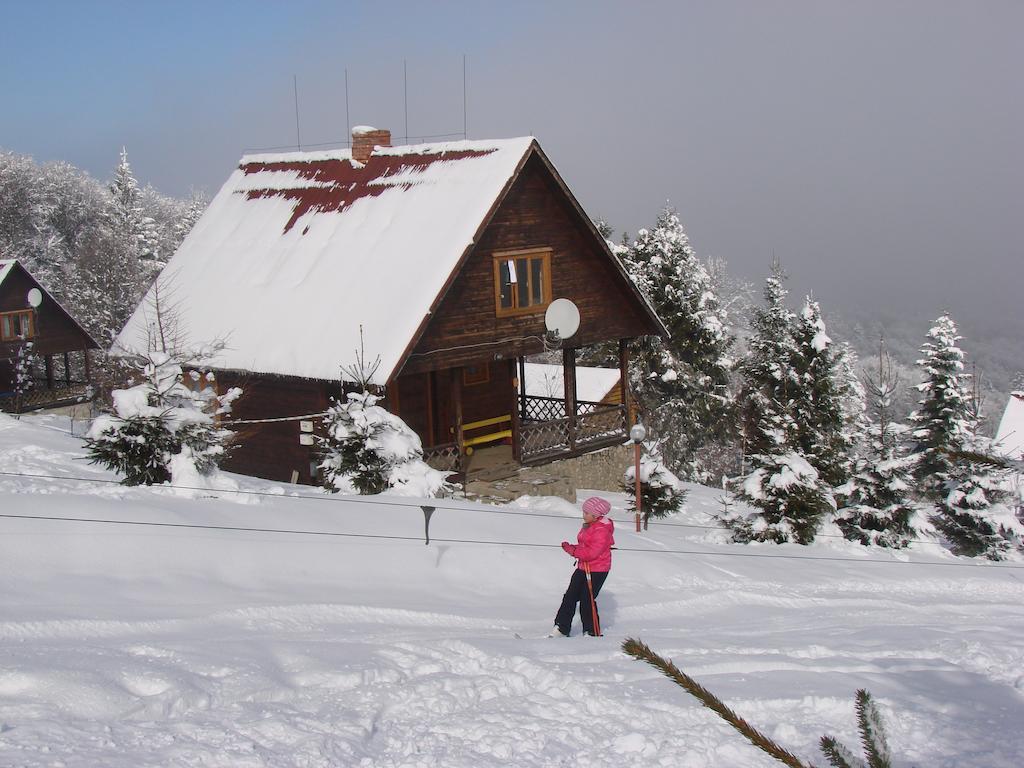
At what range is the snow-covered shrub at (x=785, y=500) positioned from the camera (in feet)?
60.5

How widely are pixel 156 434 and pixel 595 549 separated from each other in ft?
23.2

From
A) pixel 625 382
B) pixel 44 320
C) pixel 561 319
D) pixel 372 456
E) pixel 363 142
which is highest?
pixel 363 142

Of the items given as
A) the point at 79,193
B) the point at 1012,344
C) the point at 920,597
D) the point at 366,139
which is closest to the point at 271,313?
the point at 366,139

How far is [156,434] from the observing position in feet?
45.6

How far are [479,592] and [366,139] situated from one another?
16.2 m

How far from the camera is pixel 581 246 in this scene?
23.6 metres

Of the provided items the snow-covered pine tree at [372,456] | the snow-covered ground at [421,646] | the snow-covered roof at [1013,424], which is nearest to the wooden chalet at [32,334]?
the snow-covered pine tree at [372,456]

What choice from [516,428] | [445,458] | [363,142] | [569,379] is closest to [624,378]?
[569,379]

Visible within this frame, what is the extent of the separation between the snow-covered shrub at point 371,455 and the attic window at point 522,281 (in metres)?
6.51

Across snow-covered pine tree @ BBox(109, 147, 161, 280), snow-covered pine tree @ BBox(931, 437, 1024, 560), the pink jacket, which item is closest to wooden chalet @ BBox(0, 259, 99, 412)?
snow-covered pine tree @ BBox(109, 147, 161, 280)

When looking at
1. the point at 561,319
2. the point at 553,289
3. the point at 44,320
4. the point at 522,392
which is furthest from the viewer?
the point at 44,320

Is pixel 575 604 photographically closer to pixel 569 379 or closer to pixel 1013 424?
pixel 569 379

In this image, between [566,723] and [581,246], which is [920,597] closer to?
[566,723]

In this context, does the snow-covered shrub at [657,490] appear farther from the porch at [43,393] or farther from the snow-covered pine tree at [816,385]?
the porch at [43,393]
